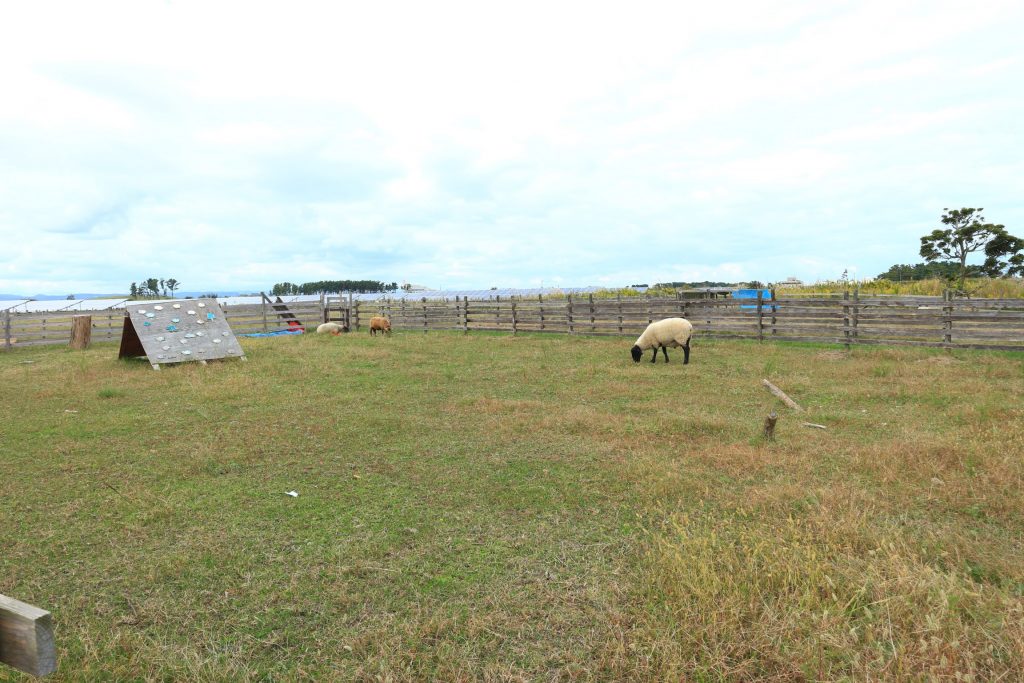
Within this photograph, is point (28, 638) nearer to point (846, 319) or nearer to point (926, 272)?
point (846, 319)

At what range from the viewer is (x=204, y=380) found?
11.5 metres

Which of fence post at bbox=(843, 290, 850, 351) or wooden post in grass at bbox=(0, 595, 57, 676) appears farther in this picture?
fence post at bbox=(843, 290, 850, 351)

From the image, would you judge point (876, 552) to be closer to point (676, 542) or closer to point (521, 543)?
point (676, 542)

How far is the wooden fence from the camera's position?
44.0 ft

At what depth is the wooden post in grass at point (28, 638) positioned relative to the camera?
5.11ft

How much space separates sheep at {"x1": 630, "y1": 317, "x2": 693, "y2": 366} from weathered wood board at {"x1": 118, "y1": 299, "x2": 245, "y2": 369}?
10.3 meters

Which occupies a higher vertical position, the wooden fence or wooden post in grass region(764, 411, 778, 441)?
the wooden fence

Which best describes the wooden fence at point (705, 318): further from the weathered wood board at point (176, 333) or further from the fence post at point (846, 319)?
the weathered wood board at point (176, 333)

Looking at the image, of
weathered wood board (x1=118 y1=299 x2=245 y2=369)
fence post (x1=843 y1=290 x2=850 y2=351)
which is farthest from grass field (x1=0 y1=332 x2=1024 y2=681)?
fence post (x1=843 y1=290 x2=850 y2=351)

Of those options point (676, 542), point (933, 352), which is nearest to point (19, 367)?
point (676, 542)

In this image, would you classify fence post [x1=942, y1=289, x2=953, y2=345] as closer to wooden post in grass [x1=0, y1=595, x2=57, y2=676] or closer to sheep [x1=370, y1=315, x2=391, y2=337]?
wooden post in grass [x1=0, y1=595, x2=57, y2=676]

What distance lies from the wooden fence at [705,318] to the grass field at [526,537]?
4.89m

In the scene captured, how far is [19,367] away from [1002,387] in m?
21.3

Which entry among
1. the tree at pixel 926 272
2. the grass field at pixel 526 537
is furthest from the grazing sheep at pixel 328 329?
the tree at pixel 926 272
